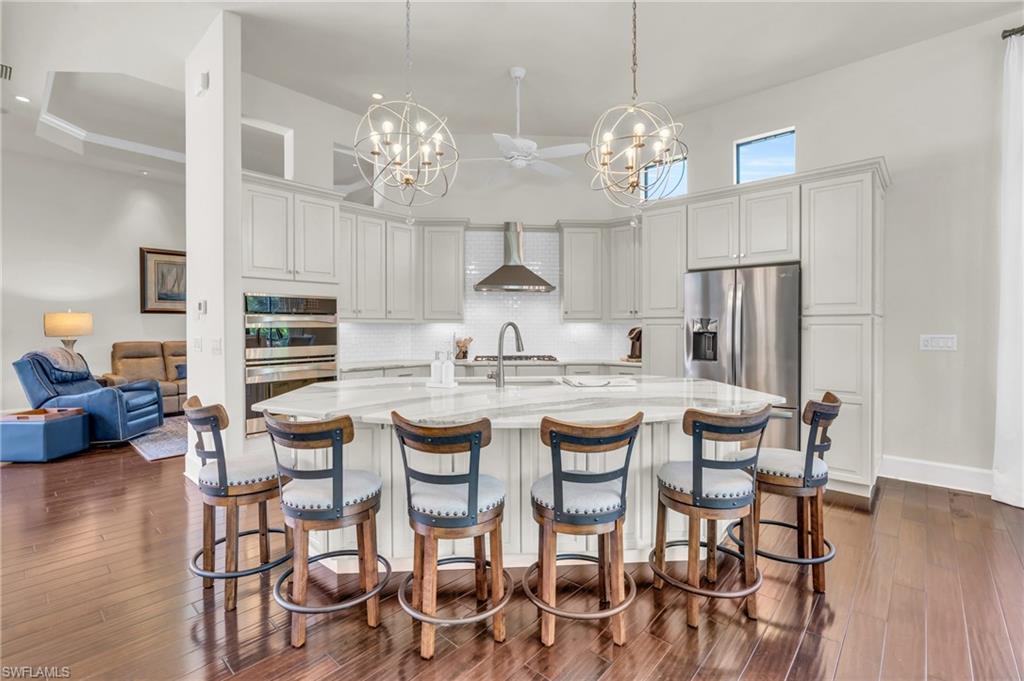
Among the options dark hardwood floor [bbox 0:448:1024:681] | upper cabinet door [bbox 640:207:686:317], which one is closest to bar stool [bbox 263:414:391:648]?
dark hardwood floor [bbox 0:448:1024:681]

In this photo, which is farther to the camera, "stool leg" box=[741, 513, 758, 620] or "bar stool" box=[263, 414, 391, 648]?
"stool leg" box=[741, 513, 758, 620]

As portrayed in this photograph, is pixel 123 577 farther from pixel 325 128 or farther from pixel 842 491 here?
pixel 842 491

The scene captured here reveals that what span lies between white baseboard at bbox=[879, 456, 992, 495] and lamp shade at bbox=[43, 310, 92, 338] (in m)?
9.91

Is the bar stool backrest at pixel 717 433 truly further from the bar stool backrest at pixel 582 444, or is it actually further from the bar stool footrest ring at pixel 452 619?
the bar stool footrest ring at pixel 452 619

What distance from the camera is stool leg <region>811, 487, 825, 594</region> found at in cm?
234

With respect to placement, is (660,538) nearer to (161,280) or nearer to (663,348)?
(663,348)

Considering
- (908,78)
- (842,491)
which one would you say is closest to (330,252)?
A: (842,491)

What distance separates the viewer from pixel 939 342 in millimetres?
3992

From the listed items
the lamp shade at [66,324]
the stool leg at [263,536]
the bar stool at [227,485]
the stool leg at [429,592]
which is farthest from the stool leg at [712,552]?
the lamp shade at [66,324]

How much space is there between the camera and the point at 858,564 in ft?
8.59

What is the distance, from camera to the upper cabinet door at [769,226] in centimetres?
407

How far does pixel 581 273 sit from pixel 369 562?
14.7 ft

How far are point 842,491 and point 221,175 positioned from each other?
18.2 ft

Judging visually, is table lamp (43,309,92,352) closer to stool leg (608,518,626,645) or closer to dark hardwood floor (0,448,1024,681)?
dark hardwood floor (0,448,1024,681)
